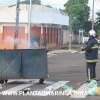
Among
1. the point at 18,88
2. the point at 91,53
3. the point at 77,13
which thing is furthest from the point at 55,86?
the point at 77,13

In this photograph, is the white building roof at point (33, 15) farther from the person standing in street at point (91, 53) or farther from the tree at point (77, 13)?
the person standing in street at point (91, 53)

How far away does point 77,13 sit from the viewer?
4250 inches

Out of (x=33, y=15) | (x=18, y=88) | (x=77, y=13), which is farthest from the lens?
(x=77, y=13)

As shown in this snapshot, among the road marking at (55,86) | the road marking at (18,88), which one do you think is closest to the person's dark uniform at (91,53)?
the road marking at (55,86)

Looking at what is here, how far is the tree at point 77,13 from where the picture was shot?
344ft

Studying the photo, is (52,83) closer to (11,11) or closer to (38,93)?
(38,93)

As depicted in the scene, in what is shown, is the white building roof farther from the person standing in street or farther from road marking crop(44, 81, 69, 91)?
the person standing in street

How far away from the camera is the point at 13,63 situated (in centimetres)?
1845

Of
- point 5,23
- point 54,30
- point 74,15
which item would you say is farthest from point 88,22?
point 5,23

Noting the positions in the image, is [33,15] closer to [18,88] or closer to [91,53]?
[91,53]

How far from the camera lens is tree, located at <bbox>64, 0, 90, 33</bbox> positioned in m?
105

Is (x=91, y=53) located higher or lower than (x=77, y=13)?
lower

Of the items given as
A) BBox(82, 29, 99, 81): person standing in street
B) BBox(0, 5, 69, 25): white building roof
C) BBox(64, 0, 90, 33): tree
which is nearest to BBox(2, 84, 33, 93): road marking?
BBox(82, 29, 99, 81): person standing in street

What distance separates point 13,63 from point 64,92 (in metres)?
3.59
